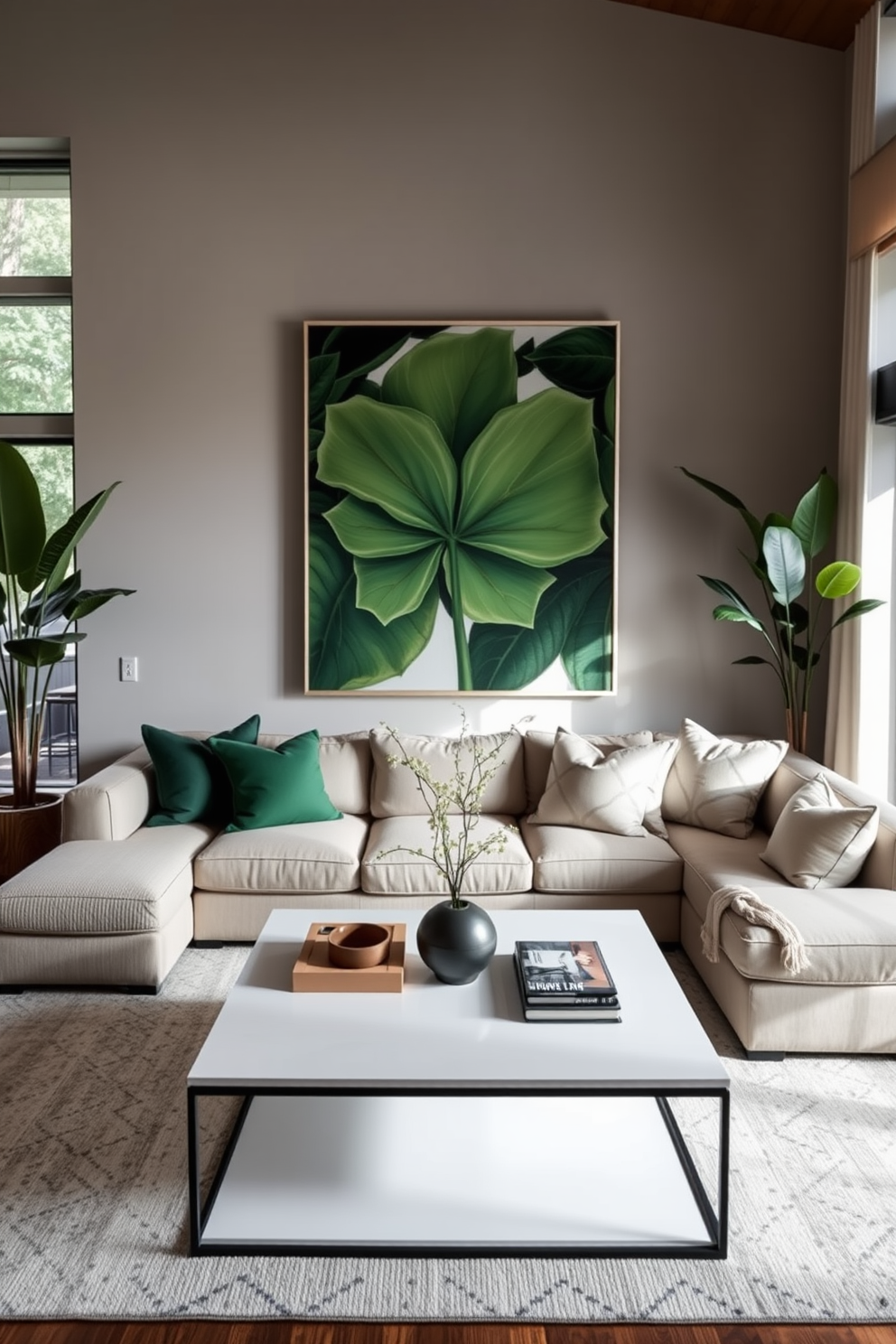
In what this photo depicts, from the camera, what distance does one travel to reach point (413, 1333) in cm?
200

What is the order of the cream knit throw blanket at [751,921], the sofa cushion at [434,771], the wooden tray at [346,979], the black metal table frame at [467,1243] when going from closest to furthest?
the black metal table frame at [467,1243] → the wooden tray at [346,979] → the cream knit throw blanket at [751,921] → the sofa cushion at [434,771]

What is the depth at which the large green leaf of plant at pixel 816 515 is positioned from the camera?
4.26 m

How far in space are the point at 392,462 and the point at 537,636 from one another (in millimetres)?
981

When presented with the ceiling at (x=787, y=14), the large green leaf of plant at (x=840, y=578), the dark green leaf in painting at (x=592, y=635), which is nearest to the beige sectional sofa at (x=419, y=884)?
the dark green leaf in painting at (x=592, y=635)

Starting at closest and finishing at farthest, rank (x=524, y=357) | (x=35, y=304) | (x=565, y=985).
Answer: (x=565, y=985) → (x=524, y=357) → (x=35, y=304)

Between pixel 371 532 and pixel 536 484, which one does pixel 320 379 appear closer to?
pixel 371 532

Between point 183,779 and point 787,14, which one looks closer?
point 183,779

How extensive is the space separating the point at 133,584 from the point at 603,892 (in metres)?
2.43

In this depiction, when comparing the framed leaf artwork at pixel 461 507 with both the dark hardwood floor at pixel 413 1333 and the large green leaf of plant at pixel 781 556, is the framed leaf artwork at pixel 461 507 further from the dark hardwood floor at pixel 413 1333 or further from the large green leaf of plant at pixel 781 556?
the dark hardwood floor at pixel 413 1333

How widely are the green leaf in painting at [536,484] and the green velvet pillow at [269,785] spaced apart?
4.16 ft

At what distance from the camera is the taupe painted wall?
4.50m

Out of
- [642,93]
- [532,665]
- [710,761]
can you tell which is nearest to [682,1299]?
[710,761]

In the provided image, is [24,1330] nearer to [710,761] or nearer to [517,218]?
[710,761]

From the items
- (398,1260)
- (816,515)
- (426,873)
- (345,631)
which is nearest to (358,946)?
(398,1260)
